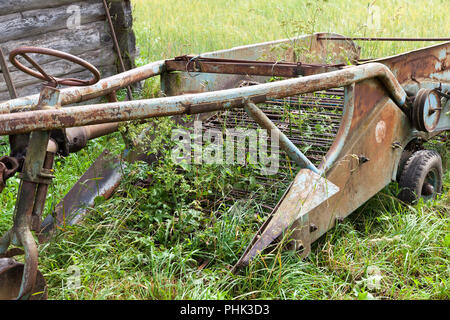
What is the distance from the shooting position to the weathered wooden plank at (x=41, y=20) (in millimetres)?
4633

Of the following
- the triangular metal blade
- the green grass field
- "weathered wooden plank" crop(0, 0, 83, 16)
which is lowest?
the green grass field

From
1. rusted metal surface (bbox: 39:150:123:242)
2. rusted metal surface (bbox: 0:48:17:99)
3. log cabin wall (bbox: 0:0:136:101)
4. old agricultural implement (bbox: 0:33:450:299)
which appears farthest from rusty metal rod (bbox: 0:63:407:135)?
log cabin wall (bbox: 0:0:136:101)

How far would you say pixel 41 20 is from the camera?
16.0 ft

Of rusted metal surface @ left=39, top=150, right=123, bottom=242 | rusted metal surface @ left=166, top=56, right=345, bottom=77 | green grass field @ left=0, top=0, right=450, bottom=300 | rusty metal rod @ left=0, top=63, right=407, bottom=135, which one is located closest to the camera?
rusty metal rod @ left=0, top=63, right=407, bottom=135

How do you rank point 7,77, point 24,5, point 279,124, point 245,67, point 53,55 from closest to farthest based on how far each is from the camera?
point 53,55, point 245,67, point 279,124, point 7,77, point 24,5

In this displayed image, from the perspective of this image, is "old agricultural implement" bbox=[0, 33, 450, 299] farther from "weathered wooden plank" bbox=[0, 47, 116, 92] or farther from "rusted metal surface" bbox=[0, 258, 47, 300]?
"weathered wooden plank" bbox=[0, 47, 116, 92]

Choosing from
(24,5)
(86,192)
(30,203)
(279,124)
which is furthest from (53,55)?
(24,5)

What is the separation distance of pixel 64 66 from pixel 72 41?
0.27m

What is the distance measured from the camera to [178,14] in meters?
9.61

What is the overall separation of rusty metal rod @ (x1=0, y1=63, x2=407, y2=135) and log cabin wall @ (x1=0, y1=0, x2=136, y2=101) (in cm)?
289

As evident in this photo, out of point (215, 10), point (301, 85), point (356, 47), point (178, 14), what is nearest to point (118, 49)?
point (356, 47)

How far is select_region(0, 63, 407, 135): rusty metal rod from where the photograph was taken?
202 centimetres

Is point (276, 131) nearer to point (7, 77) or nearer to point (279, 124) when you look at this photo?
point (279, 124)

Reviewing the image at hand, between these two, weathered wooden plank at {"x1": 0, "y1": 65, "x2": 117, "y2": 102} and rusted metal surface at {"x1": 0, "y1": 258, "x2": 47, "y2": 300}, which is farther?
weathered wooden plank at {"x1": 0, "y1": 65, "x2": 117, "y2": 102}
